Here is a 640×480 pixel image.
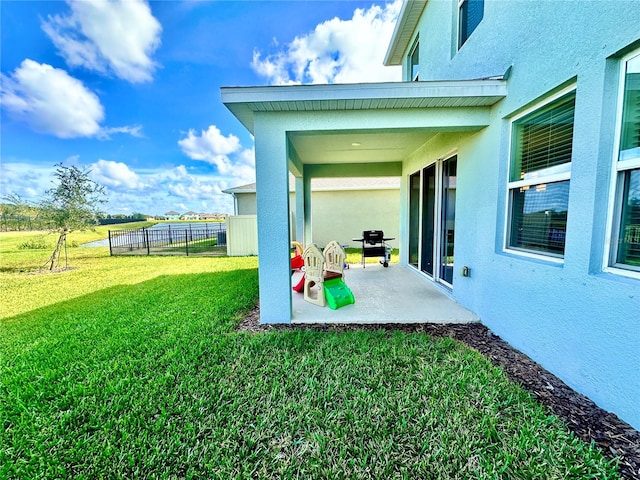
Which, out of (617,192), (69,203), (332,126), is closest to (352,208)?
(332,126)

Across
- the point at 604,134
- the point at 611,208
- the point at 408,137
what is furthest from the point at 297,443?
the point at 408,137

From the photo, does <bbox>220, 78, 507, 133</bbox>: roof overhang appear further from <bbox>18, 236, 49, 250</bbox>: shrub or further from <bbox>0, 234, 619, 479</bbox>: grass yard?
<bbox>18, 236, 49, 250</bbox>: shrub

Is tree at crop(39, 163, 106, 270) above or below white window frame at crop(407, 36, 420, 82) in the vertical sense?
below

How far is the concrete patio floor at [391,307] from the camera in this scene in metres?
4.14

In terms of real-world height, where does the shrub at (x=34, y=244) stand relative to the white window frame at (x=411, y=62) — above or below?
below

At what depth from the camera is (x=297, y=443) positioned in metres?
1.91

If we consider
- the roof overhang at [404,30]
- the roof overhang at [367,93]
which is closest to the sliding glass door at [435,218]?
the roof overhang at [367,93]

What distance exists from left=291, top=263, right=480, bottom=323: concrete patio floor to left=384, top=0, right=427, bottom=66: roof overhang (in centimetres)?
647

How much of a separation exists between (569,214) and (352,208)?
10508 mm

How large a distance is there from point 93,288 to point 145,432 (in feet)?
20.1

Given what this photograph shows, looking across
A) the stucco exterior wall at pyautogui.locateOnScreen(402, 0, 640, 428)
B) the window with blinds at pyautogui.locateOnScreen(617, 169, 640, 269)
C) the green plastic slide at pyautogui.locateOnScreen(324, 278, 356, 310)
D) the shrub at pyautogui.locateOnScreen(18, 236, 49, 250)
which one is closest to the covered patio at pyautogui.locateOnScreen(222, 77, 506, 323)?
the green plastic slide at pyautogui.locateOnScreen(324, 278, 356, 310)

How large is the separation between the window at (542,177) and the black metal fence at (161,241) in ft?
36.5

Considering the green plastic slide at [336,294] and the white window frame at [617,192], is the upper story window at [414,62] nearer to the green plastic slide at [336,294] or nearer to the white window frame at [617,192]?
the white window frame at [617,192]

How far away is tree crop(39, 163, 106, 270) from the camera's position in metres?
8.58
